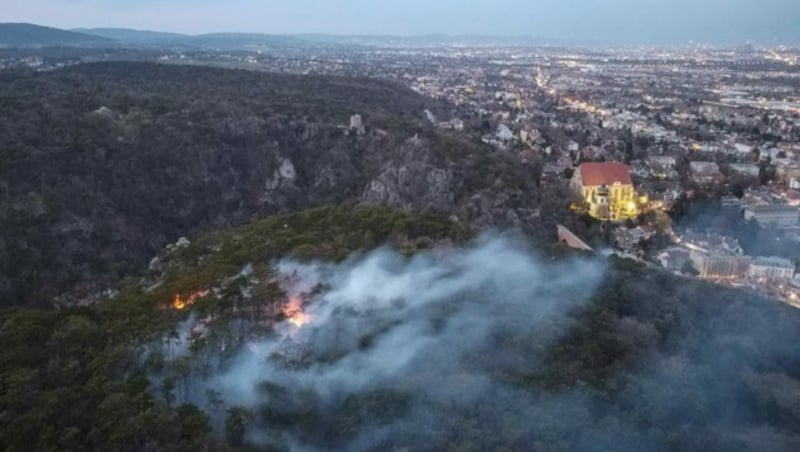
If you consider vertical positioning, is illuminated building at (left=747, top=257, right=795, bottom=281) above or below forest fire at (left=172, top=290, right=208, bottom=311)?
below

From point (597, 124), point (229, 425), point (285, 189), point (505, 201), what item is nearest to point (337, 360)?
point (229, 425)

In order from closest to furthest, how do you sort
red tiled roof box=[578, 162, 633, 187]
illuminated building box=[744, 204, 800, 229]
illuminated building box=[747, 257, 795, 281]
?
illuminated building box=[747, 257, 795, 281]
illuminated building box=[744, 204, 800, 229]
red tiled roof box=[578, 162, 633, 187]

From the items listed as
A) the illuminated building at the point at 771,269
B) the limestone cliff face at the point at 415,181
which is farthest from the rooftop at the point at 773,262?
the limestone cliff face at the point at 415,181

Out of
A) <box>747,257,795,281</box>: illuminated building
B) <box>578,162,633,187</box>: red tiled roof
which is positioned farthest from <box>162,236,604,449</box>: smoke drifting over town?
<box>578,162,633,187</box>: red tiled roof

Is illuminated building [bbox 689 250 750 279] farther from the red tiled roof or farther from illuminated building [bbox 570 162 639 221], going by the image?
the red tiled roof

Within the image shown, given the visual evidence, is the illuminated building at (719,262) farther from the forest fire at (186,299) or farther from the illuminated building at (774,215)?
the forest fire at (186,299)

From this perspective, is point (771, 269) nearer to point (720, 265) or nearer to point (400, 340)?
point (720, 265)

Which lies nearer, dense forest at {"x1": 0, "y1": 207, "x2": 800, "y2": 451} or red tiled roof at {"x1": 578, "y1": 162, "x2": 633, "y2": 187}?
dense forest at {"x1": 0, "y1": 207, "x2": 800, "y2": 451}

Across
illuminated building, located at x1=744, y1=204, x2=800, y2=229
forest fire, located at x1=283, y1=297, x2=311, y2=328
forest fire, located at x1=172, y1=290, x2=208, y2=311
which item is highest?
forest fire, located at x1=283, y1=297, x2=311, y2=328

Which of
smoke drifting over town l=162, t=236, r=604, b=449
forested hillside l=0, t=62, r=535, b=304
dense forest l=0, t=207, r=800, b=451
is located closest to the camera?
dense forest l=0, t=207, r=800, b=451
